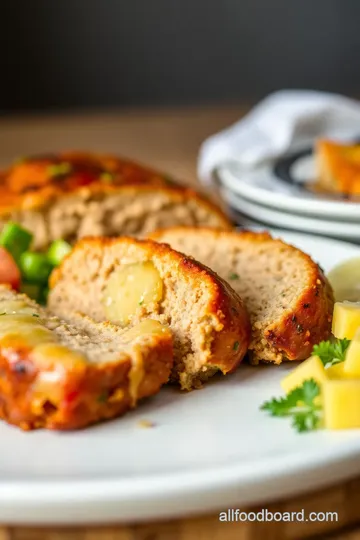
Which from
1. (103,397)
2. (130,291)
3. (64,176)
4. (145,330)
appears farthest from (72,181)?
(103,397)

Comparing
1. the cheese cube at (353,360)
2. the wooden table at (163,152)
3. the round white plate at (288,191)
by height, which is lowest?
the wooden table at (163,152)

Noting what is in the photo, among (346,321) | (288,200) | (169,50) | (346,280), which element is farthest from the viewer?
(169,50)

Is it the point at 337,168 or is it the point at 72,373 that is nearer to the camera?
the point at 72,373

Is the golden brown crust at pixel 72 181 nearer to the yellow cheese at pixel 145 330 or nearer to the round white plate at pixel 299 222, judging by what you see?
the round white plate at pixel 299 222

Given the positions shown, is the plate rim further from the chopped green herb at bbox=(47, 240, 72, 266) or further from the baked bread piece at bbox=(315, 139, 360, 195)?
the chopped green herb at bbox=(47, 240, 72, 266)

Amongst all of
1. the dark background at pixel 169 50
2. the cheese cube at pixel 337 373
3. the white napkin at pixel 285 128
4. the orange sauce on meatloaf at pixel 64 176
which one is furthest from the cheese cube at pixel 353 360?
the dark background at pixel 169 50

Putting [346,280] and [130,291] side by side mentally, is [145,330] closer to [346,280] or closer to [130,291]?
[130,291]

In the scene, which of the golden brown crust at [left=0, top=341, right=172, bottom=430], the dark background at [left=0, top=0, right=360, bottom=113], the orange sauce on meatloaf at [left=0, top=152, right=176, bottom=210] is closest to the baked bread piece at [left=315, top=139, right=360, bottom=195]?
the orange sauce on meatloaf at [left=0, top=152, right=176, bottom=210]
